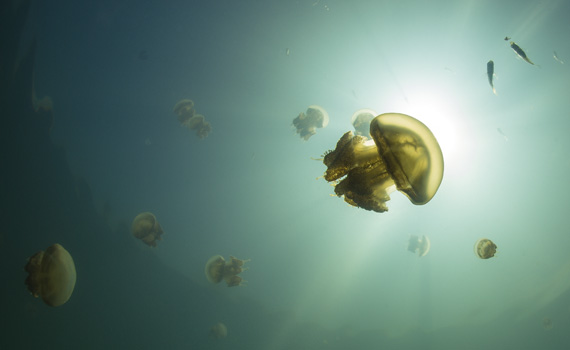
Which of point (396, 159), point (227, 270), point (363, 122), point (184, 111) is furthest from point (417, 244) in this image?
point (396, 159)

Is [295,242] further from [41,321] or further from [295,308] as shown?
[41,321]

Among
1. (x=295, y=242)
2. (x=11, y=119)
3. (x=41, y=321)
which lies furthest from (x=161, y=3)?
(x=295, y=242)

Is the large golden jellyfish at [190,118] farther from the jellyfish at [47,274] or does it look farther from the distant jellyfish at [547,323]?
the distant jellyfish at [547,323]

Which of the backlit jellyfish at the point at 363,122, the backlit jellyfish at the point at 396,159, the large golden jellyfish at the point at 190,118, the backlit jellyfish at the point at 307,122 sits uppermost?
the large golden jellyfish at the point at 190,118

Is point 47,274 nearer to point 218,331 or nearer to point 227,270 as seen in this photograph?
point 227,270


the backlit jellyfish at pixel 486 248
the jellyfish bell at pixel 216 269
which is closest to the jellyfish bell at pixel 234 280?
the jellyfish bell at pixel 216 269
